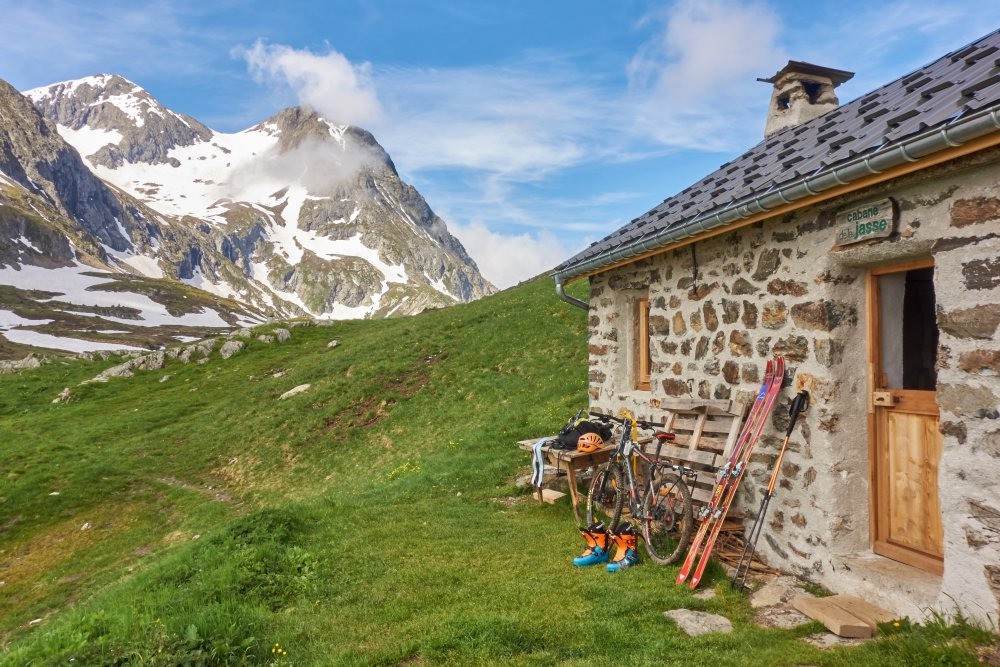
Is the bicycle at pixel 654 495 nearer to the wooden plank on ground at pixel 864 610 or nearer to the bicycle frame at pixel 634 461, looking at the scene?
the bicycle frame at pixel 634 461

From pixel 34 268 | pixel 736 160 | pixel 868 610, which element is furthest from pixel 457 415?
pixel 34 268

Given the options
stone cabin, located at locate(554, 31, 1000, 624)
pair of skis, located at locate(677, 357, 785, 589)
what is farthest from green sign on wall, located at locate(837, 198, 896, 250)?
pair of skis, located at locate(677, 357, 785, 589)

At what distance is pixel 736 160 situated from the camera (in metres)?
10.1

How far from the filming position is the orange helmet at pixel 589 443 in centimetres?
890

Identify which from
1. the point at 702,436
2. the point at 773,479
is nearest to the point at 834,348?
the point at 773,479

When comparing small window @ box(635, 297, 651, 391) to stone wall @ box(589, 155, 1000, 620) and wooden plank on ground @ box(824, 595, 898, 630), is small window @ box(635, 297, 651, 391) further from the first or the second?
wooden plank on ground @ box(824, 595, 898, 630)

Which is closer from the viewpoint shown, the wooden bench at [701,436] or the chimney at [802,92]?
the wooden bench at [701,436]

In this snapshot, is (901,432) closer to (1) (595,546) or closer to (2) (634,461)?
(2) (634,461)

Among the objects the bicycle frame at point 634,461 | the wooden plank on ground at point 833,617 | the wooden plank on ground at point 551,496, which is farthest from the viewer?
the wooden plank on ground at point 551,496

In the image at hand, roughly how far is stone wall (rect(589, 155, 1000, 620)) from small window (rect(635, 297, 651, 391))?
0.79 metres

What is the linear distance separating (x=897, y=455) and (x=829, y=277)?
1743 millimetres

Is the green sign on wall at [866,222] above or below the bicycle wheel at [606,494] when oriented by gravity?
above

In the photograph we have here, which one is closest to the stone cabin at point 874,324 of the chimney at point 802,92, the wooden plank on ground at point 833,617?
the wooden plank on ground at point 833,617

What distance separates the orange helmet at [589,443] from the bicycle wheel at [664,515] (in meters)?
1.81
